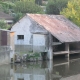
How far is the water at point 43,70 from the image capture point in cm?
2675

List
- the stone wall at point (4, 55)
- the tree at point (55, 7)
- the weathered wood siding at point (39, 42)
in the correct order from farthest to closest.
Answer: the tree at point (55, 7), the weathered wood siding at point (39, 42), the stone wall at point (4, 55)

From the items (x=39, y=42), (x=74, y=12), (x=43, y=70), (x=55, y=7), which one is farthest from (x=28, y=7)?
(x=43, y=70)

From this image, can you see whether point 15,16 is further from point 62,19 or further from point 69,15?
point 62,19

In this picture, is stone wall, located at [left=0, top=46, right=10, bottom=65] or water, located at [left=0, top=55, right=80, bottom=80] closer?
Answer: water, located at [left=0, top=55, right=80, bottom=80]

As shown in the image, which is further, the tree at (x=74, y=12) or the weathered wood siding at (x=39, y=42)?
the tree at (x=74, y=12)

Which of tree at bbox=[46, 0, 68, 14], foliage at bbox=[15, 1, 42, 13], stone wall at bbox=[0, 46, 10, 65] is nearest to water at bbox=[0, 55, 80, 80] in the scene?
stone wall at bbox=[0, 46, 10, 65]

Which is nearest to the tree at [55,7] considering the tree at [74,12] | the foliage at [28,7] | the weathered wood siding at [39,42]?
the foliage at [28,7]

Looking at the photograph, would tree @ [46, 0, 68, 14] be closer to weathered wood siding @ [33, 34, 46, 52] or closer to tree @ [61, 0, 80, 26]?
tree @ [61, 0, 80, 26]

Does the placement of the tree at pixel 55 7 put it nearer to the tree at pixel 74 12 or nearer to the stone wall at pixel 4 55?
the tree at pixel 74 12

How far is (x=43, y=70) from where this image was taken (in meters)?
30.2

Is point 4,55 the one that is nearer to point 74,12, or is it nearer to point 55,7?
point 74,12

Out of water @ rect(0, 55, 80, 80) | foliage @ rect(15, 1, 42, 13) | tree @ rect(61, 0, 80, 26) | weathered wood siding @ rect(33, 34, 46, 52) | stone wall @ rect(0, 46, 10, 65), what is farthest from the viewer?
foliage @ rect(15, 1, 42, 13)

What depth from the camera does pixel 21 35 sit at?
37.7m

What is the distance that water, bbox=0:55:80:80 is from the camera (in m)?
26.8
